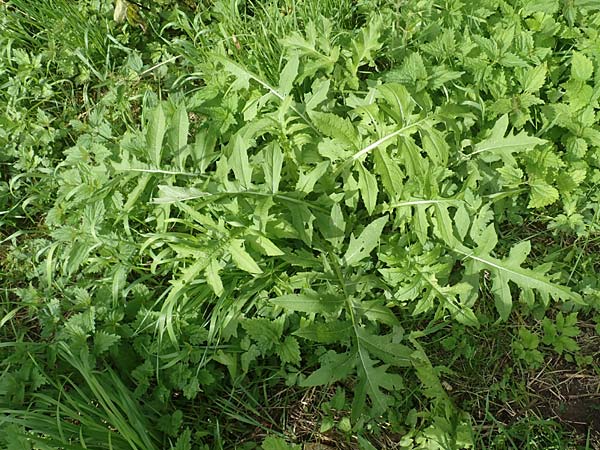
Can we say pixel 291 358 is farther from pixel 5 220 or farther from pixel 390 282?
pixel 5 220

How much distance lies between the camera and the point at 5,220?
110 inches

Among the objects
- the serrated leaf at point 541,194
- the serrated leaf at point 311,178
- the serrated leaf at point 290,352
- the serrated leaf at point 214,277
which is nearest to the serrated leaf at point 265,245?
the serrated leaf at point 214,277

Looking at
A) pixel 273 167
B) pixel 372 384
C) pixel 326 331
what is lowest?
pixel 372 384

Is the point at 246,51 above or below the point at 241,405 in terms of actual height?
above

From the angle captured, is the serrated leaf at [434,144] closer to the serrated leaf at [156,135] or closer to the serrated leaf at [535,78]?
the serrated leaf at [535,78]

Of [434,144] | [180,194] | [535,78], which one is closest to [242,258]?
[180,194]

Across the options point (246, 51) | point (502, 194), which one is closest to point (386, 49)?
point (246, 51)

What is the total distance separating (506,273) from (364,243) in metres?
0.55

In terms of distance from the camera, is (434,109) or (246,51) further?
(246,51)

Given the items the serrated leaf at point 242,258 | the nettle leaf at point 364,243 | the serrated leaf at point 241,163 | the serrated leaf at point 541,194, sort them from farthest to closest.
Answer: the serrated leaf at point 541,194
the nettle leaf at point 364,243
the serrated leaf at point 241,163
the serrated leaf at point 242,258

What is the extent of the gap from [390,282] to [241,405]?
76cm

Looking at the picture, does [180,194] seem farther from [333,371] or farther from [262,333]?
[333,371]

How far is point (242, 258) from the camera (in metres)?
2.04

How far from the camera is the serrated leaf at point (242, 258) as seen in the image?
2027mm
